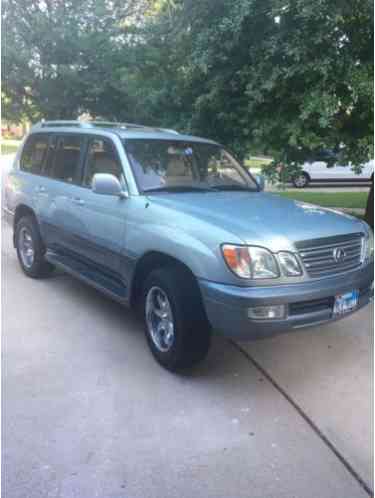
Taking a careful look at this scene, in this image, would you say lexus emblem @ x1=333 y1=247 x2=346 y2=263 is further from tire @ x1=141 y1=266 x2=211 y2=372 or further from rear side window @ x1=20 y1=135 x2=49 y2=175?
rear side window @ x1=20 y1=135 x2=49 y2=175

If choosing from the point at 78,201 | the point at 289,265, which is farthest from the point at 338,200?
the point at 289,265

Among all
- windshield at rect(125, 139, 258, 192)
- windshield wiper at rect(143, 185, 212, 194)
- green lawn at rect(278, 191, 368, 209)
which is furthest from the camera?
green lawn at rect(278, 191, 368, 209)

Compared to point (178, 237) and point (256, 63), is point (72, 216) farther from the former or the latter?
point (256, 63)

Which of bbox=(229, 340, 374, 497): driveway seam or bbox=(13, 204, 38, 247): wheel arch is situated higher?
bbox=(13, 204, 38, 247): wheel arch

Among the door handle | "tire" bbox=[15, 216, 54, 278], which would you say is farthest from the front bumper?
"tire" bbox=[15, 216, 54, 278]

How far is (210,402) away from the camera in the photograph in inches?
132

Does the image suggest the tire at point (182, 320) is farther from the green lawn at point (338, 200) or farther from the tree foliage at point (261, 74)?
the green lawn at point (338, 200)

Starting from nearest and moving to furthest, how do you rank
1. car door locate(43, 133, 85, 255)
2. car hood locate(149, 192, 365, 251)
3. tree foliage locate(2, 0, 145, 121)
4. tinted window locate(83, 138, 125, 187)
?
car hood locate(149, 192, 365, 251), tinted window locate(83, 138, 125, 187), car door locate(43, 133, 85, 255), tree foliage locate(2, 0, 145, 121)

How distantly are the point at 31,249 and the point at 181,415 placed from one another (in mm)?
3589

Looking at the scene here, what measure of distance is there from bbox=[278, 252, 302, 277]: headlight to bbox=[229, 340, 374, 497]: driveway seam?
0.92m

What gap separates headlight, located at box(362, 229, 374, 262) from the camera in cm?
384

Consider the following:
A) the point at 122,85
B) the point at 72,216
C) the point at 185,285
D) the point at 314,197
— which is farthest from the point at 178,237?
the point at 314,197

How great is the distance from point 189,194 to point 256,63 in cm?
311

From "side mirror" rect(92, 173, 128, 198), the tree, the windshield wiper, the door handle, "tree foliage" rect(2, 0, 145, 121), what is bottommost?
the door handle
